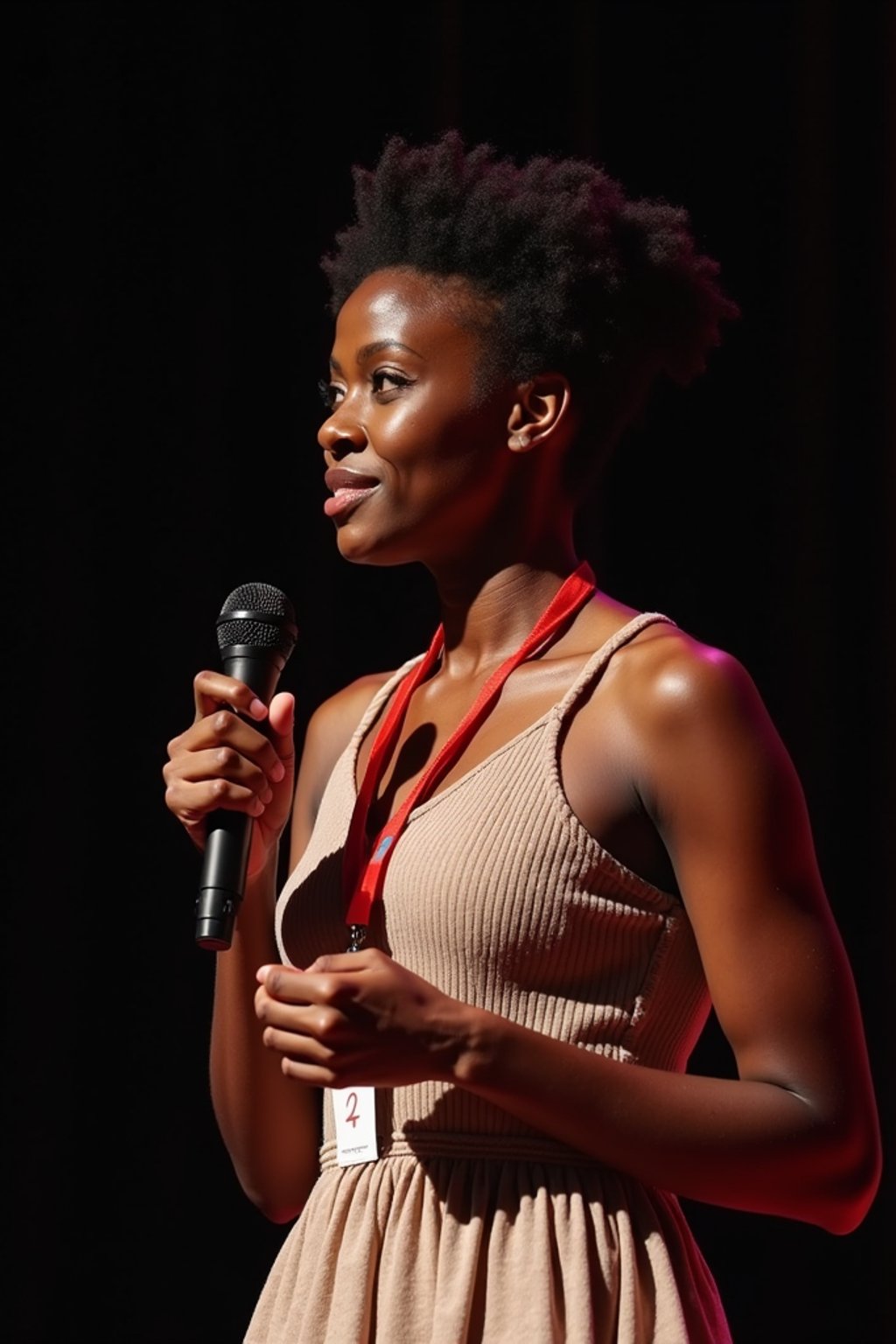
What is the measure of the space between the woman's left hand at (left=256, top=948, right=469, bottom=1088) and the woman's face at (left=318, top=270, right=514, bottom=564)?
18.6 inches

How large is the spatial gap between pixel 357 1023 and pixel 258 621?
0.41 metres

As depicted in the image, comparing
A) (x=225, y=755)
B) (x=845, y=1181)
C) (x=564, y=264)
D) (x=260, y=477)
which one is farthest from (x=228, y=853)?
(x=260, y=477)

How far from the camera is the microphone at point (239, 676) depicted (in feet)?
4.20

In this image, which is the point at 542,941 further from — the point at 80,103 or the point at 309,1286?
the point at 80,103

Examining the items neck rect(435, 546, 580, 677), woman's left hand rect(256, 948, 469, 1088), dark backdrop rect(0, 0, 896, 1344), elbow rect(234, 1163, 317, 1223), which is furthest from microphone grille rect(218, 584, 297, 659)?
dark backdrop rect(0, 0, 896, 1344)

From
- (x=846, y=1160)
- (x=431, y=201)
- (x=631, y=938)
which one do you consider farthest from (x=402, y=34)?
(x=846, y=1160)

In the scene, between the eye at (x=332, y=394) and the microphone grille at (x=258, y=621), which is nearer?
the microphone grille at (x=258, y=621)

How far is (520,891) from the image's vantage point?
1360 mm

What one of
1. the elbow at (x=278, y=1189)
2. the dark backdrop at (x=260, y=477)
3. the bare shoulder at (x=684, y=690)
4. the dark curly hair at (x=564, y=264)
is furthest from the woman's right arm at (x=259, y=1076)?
the dark backdrop at (x=260, y=477)

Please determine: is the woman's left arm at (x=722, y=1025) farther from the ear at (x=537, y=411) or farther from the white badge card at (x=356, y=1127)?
the ear at (x=537, y=411)

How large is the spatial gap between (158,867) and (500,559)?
1215 millimetres

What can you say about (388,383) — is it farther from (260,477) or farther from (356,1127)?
(260,477)

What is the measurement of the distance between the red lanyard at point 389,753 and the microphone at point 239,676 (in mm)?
111

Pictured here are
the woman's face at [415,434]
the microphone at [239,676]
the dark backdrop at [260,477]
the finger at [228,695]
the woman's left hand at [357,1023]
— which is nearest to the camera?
the woman's left hand at [357,1023]
